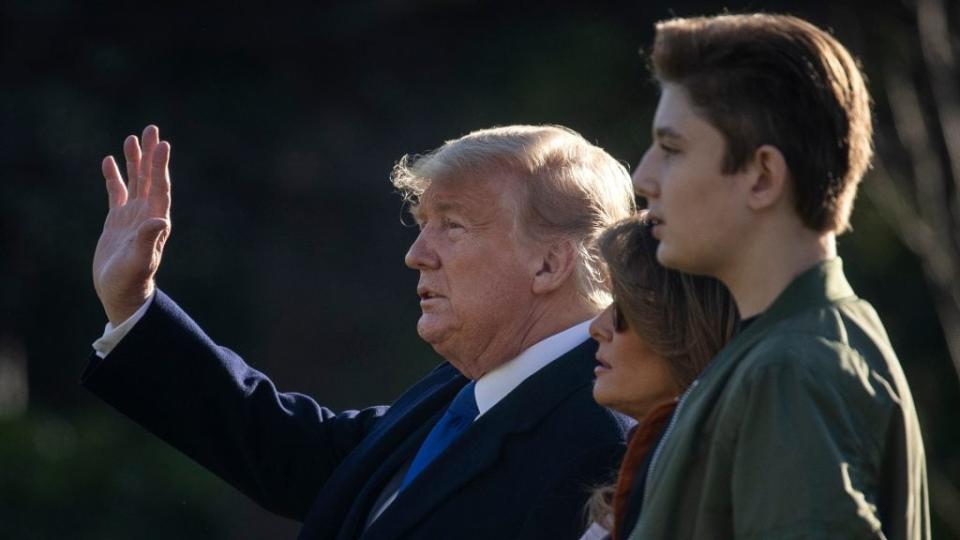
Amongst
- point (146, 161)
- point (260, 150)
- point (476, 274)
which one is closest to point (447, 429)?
point (476, 274)

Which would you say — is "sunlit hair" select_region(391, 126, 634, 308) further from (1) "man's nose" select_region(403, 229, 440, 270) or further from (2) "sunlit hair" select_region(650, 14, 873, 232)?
(2) "sunlit hair" select_region(650, 14, 873, 232)

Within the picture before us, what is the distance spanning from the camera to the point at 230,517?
8867 mm

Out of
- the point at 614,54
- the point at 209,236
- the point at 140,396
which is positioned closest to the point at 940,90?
the point at 140,396

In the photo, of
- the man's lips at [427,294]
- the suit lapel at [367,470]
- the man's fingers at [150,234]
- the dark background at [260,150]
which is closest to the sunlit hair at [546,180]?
the man's lips at [427,294]

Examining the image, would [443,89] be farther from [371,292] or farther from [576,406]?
[576,406]

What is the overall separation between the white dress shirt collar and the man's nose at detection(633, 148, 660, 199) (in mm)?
1034

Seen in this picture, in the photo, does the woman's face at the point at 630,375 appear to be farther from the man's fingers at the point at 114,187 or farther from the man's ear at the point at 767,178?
the man's fingers at the point at 114,187

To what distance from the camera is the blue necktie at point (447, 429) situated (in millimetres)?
3059

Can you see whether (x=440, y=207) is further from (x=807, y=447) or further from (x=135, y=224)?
(x=807, y=447)

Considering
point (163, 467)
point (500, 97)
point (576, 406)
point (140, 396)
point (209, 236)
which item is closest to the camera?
point (576, 406)

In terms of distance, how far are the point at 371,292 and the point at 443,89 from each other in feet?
4.16

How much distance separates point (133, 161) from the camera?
10.9 feet

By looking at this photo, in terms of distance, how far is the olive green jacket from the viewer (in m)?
1.80

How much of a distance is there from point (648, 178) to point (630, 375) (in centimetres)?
59
